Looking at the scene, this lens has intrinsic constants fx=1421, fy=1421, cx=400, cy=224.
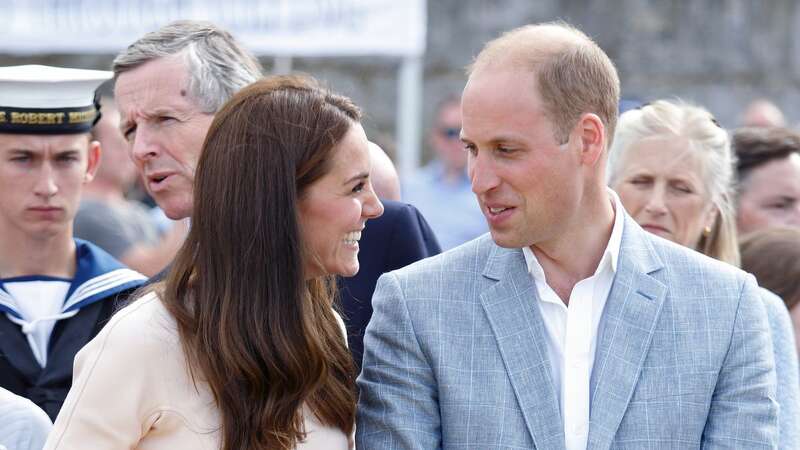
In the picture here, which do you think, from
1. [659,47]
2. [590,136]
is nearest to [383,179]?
[590,136]

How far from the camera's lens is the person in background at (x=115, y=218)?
563 cm

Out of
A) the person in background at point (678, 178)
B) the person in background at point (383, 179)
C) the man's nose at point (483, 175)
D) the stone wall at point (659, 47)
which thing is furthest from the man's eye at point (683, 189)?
the stone wall at point (659, 47)

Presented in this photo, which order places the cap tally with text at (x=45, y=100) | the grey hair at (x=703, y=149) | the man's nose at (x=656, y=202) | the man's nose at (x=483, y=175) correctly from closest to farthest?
the man's nose at (x=483, y=175)
the cap tally with text at (x=45, y=100)
the man's nose at (x=656, y=202)
the grey hair at (x=703, y=149)

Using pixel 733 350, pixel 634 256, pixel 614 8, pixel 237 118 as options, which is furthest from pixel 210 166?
pixel 614 8

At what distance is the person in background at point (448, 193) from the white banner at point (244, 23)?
93 centimetres

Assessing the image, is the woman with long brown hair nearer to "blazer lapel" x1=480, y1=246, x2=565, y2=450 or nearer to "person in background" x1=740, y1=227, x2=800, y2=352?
"blazer lapel" x1=480, y1=246, x2=565, y2=450

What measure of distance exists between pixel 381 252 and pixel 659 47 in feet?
22.2

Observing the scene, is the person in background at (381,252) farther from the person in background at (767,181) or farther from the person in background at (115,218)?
the person in background at (767,181)

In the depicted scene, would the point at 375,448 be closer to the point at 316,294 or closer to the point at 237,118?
the point at 316,294

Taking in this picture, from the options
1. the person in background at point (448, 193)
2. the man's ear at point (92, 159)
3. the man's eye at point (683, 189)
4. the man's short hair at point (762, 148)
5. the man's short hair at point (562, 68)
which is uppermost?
the man's short hair at point (562, 68)

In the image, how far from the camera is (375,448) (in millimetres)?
3014

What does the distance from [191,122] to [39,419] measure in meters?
0.96

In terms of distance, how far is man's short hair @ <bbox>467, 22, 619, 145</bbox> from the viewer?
3125 millimetres

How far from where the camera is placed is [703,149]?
4.63 meters
